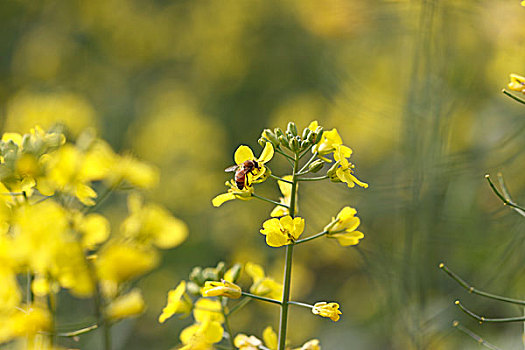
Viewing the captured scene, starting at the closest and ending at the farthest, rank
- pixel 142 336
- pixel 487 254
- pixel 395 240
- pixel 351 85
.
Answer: pixel 487 254, pixel 395 240, pixel 142 336, pixel 351 85

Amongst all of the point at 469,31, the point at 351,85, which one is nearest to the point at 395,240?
the point at 469,31

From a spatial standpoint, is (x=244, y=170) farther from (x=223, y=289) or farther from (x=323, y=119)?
(x=323, y=119)

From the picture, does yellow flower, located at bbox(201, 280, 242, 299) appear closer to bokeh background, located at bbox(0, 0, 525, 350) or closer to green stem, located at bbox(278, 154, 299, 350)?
green stem, located at bbox(278, 154, 299, 350)

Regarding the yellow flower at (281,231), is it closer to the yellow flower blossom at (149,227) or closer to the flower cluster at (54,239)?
the flower cluster at (54,239)

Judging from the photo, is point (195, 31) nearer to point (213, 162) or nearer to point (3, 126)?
point (213, 162)

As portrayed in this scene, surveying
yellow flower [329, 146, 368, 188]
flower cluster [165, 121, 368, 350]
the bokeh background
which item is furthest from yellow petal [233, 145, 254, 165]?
the bokeh background
